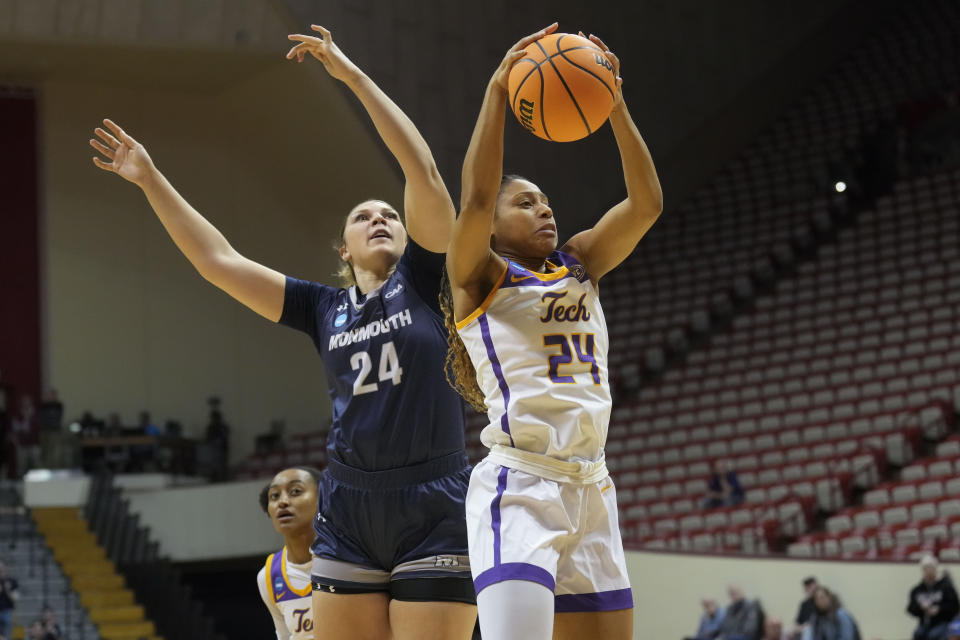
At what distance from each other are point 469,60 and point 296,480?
1370 cm

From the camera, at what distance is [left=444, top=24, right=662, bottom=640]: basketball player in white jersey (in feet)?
9.46

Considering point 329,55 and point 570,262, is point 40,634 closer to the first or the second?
point 329,55

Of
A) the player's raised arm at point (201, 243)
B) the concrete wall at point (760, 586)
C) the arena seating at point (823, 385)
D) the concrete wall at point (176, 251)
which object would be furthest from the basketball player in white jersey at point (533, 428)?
the concrete wall at point (176, 251)

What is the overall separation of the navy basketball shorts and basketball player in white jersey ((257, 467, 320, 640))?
1.52 m

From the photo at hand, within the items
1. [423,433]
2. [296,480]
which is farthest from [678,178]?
[423,433]

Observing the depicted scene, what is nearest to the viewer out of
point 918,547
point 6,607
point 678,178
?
point 918,547

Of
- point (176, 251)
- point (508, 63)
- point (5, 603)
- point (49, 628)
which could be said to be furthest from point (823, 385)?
point (508, 63)

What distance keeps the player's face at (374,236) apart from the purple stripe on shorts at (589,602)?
3.52 ft

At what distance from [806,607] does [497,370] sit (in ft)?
24.6

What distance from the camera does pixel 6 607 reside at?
1310 centimetres

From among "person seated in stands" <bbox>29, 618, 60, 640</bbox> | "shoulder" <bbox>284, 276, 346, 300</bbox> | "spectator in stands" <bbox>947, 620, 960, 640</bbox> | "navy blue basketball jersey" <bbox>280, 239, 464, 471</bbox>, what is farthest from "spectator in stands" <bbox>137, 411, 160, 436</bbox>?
"navy blue basketball jersey" <bbox>280, 239, 464, 471</bbox>

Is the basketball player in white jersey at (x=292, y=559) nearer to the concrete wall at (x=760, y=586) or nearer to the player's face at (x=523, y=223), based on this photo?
the player's face at (x=523, y=223)

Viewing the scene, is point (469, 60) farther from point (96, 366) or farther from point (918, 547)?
point (918, 547)

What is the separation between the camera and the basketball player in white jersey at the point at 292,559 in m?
4.80
